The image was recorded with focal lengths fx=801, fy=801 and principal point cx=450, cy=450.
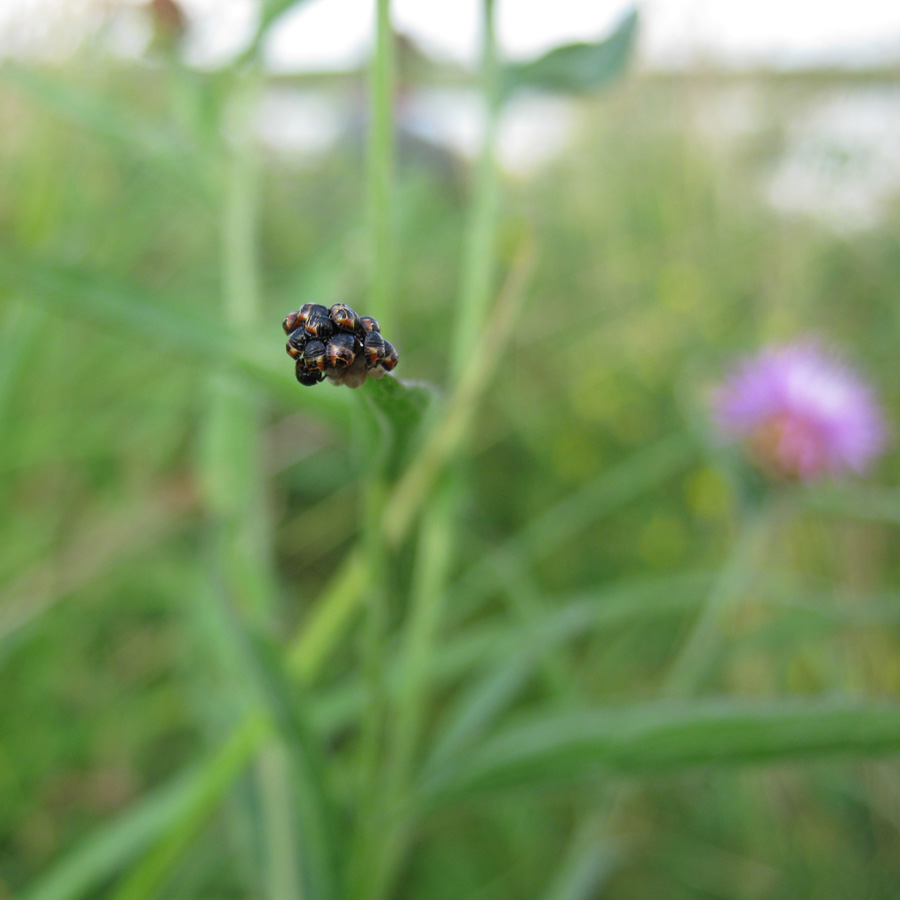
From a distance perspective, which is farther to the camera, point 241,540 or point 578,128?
point 578,128

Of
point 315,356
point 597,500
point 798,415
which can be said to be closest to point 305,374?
point 315,356

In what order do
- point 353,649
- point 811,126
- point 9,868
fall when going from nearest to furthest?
point 9,868
point 353,649
point 811,126

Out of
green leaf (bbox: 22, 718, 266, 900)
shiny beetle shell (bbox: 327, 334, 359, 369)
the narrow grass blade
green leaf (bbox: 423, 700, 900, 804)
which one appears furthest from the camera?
the narrow grass blade

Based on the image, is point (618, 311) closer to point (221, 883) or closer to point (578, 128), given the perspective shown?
point (578, 128)

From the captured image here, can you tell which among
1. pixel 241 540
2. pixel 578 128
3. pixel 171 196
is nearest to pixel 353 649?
pixel 241 540

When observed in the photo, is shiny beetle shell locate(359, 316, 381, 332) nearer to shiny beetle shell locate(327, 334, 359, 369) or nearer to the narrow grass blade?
shiny beetle shell locate(327, 334, 359, 369)

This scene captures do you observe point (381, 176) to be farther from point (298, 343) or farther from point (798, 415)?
point (798, 415)

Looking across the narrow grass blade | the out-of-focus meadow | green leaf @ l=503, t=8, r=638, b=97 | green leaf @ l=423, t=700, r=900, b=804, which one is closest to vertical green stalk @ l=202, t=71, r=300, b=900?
the out-of-focus meadow
